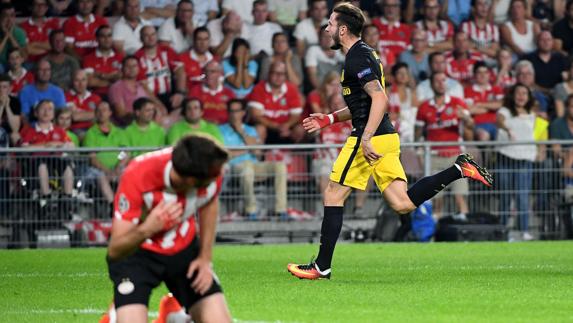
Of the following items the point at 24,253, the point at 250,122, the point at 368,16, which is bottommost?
the point at 24,253

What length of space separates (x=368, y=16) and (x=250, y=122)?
9.49 ft

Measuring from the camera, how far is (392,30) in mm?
20781

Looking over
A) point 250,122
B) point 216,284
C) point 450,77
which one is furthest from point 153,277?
point 450,77

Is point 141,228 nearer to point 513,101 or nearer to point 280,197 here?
point 280,197

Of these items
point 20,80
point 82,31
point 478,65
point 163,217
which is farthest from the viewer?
point 478,65

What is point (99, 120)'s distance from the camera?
1902 cm

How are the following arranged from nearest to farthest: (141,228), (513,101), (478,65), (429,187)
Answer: (141,228)
(429,187)
(513,101)
(478,65)

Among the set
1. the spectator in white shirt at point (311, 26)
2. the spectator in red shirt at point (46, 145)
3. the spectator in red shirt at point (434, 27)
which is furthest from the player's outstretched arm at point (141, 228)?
the spectator in red shirt at point (434, 27)

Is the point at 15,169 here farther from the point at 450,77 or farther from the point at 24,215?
the point at 450,77

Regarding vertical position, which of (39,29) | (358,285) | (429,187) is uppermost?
(39,29)

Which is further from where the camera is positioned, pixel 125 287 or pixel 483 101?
pixel 483 101

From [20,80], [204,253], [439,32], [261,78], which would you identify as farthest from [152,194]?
[439,32]

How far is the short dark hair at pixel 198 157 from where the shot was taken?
22.3 ft

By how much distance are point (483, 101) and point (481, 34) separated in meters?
1.45
